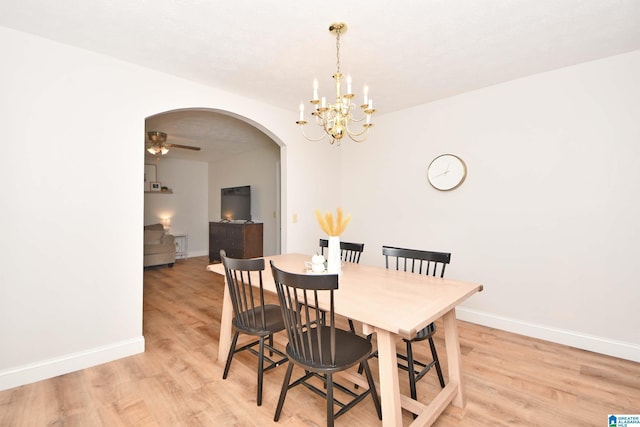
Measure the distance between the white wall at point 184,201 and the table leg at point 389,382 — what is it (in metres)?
6.91

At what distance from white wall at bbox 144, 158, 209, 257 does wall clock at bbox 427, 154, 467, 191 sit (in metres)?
6.17

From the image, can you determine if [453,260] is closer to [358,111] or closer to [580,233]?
[580,233]

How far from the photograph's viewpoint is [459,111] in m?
3.26

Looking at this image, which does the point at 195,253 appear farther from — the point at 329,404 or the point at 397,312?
the point at 397,312

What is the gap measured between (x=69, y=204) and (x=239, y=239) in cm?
367

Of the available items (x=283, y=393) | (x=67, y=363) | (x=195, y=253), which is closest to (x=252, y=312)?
(x=283, y=393)

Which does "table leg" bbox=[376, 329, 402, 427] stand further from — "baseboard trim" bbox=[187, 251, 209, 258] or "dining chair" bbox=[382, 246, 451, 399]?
"baseboard trim" bbox=[187, 251, 209, 258]

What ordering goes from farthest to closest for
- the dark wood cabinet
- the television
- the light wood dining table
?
the television, the dark wood cabinet, the light wood dining table

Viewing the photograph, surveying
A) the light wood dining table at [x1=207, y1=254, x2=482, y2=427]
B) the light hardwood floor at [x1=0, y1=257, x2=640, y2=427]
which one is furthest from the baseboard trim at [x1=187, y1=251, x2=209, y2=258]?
the light wood dining table at [x1=207, y1=254, x2=482, y2=427]

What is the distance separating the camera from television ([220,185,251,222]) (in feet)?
20.9

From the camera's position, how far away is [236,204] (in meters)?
6.58

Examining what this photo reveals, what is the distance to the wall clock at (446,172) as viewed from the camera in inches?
128

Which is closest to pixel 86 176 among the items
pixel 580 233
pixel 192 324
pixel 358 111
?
pixel 192 324

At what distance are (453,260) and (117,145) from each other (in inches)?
138
